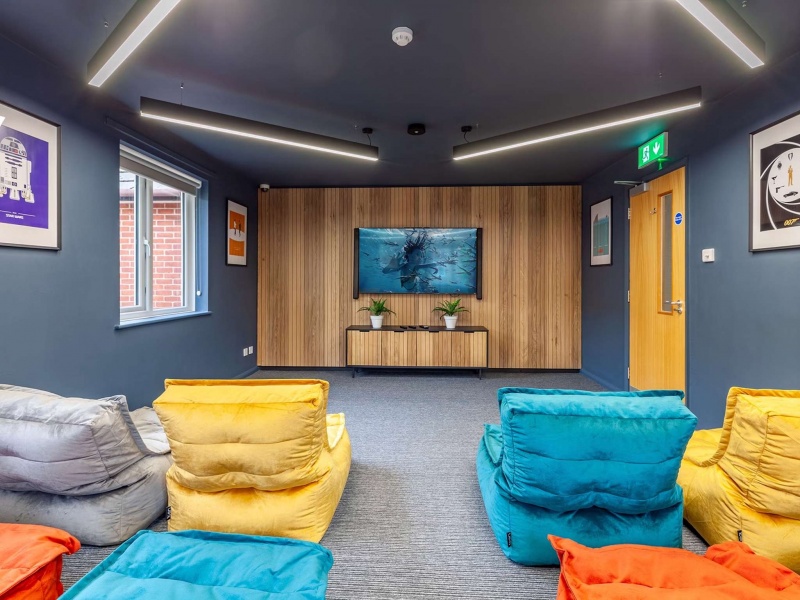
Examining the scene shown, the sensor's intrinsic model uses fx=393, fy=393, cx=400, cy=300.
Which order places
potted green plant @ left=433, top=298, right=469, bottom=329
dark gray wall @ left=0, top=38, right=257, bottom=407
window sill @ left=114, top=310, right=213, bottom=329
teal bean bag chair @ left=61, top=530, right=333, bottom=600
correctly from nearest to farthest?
teal bean bag chair @ left=61, top=530, right=333, bottom=600 < dark gray wall @ left=0, top=38, right=257, bottom=407 < window sill @ left=114, top=310, right=213, bottom=329 < potted green plant @ left=433, top=298, right=469, bottom=329

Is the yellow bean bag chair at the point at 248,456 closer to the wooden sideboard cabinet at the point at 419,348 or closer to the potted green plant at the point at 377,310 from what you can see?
the wooden sideboard cabinet at the point at 419,348

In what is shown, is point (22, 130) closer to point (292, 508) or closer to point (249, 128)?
point (249, 128)

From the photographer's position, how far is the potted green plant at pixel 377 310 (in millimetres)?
5293

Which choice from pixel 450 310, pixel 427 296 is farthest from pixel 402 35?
pixel 427 296

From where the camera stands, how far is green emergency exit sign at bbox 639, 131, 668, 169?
3443 millimetres

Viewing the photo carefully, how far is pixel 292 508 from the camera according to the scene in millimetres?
1721

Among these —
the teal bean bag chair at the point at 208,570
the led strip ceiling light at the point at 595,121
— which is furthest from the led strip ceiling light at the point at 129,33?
the led strip ceiling light at the point at 595,121

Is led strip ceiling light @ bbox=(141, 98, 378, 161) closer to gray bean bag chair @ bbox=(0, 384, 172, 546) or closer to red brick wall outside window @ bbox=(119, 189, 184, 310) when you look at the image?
red brick wall outside window @ bbox=(119, 189, 184, 310)

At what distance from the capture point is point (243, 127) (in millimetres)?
3004

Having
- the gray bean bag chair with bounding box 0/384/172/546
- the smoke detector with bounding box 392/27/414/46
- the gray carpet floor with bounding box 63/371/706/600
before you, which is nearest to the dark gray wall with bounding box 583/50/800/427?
the gray carpet floor with bounding box 63/371/706/600

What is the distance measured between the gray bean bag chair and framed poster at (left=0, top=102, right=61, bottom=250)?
101cm

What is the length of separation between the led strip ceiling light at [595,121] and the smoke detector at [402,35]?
140 centimetres

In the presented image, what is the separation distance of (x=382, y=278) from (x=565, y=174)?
273cm

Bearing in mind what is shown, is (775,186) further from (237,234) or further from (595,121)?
(237,234)
